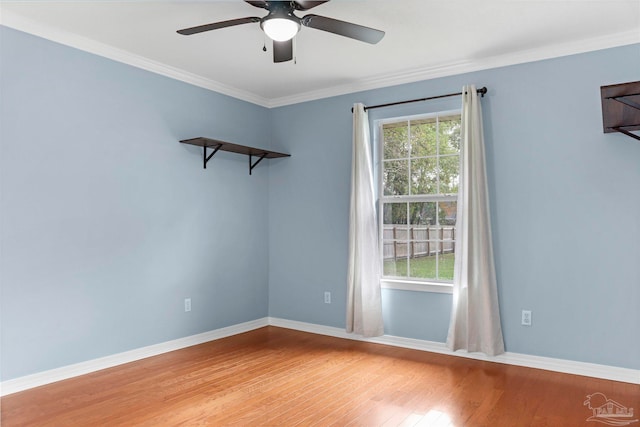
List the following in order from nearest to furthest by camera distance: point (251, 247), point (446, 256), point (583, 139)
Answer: point (583, 139)
point (446, 256)
point (251, 247)

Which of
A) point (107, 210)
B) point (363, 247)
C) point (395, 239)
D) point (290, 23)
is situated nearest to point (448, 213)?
point (395, 239)

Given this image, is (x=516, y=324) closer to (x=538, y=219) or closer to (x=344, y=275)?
(x=538, y=219)

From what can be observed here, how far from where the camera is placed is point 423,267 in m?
4.30

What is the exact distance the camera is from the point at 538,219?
3693 millimetres

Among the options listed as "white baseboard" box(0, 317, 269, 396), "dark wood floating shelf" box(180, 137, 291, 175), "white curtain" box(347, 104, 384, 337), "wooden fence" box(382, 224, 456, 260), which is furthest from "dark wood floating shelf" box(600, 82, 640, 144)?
"white baseboard" box(0, 317, 269, 396)

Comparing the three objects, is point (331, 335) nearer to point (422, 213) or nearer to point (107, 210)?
point (422, 213)

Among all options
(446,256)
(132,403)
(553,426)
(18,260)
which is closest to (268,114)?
(446,256)

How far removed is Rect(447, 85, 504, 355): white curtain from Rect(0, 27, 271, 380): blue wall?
7.64 ft

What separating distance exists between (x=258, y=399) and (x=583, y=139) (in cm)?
313

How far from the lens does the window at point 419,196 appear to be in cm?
419

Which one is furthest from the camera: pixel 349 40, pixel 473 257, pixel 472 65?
pixel 472 65

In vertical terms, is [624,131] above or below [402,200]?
above

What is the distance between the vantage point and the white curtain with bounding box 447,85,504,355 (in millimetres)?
3744

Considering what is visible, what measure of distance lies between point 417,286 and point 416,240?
441 millimetres
